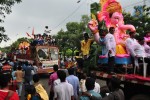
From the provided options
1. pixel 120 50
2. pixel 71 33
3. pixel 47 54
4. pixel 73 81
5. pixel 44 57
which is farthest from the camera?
pixel 71 33

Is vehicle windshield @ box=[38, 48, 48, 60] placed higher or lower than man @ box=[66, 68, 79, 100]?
higher

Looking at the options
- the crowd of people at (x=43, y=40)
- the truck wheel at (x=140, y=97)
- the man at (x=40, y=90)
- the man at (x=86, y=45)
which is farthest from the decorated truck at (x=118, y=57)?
the crowd of people at (x=43, y=40)

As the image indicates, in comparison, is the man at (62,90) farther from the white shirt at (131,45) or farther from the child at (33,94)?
the white shirt at (131,45)

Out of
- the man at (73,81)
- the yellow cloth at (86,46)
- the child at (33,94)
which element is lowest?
the child at (33,94)

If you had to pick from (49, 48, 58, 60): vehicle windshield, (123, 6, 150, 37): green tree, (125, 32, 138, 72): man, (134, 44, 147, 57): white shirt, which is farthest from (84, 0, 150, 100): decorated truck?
(123, 6, 150, 37): green tree

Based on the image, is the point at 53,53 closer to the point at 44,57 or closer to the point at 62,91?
the point at 44,57

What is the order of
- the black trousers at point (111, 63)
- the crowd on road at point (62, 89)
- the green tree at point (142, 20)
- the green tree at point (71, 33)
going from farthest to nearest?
1. the green tree at point (71, 33)
2. the green tree at point (142, 20)
3. the black trousers at point (111, 63)
4. the crowd on road at point (62, 89)

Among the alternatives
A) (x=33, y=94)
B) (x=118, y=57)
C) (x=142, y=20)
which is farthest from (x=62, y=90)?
(x=142, y=20)

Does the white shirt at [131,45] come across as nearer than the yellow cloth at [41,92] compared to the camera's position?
No

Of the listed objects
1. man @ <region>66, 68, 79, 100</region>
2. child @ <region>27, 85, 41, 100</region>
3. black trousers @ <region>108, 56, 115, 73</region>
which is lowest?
child @ <region>27, 85, 41, 100</region>

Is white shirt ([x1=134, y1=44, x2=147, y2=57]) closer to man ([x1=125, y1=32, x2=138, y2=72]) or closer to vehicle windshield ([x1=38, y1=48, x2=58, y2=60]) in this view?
man ([x1=125, y1=32, x2=138, y2=72])

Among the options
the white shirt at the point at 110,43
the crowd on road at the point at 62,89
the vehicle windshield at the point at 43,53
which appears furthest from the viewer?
the vehicle windshield at the point at 43,53

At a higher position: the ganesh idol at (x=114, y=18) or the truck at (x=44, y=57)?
the ganesh idol at (x=114, y=18)

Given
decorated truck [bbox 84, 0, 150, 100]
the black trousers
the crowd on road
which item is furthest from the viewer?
the black trousers
